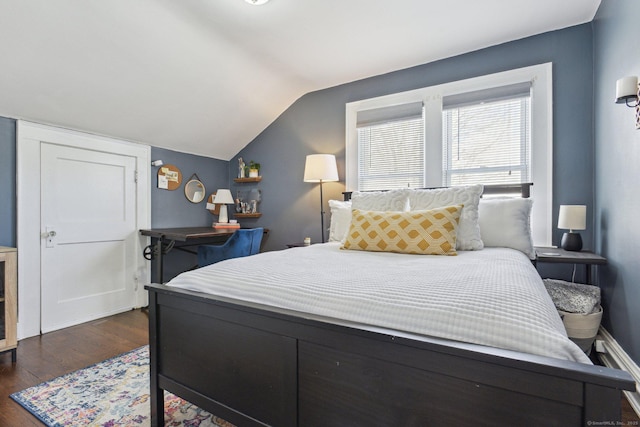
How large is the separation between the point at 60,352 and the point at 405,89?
3.72m

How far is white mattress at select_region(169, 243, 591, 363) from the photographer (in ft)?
2.68

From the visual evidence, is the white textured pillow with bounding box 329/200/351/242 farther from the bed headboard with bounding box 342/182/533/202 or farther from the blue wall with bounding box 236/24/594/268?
the bed headboard with bounding box 342/182/533/202

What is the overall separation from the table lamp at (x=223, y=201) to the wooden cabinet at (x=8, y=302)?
2.03 metres

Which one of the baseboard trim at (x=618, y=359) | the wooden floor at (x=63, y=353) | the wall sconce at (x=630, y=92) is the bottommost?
the wooden floor at (x=63, y=353)

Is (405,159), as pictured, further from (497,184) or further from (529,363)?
(529,363)

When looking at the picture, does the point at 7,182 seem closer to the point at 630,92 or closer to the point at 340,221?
the point at 340,221

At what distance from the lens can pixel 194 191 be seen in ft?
13.1

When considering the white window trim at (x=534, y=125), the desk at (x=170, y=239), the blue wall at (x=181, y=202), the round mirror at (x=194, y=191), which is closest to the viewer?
the white window trim at (x=534, y=125)

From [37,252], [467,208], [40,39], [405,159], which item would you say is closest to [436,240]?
[467,208]

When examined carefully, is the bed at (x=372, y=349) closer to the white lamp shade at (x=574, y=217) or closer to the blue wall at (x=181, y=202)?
the white lamp shade at (x=574, y=217)

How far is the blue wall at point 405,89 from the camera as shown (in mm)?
2535

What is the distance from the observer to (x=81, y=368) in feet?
6.92

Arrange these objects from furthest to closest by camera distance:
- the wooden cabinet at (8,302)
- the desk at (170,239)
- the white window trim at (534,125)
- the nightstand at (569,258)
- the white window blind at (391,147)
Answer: the white window blind at (391,147) < the desk at (170,239) < the white window trim at (534,125) < the wooden cabinet at (8,302) < the nightstand at (569,258)

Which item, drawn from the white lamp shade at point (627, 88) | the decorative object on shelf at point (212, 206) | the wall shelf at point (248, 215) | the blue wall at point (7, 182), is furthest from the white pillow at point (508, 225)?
the blue wall at point (7, 182)
